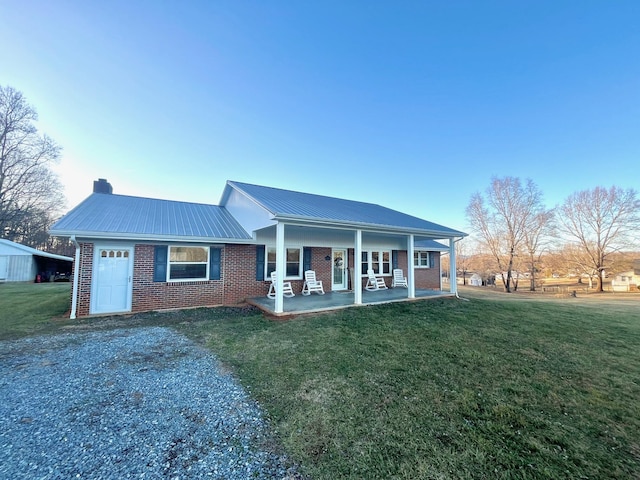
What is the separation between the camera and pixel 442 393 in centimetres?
333

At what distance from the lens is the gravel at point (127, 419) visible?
2.13 meters

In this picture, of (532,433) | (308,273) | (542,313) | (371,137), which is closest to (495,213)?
(371,137)

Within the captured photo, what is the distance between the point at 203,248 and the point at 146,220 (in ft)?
6.83

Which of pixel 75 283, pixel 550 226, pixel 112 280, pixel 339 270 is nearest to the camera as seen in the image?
pixel 75 283

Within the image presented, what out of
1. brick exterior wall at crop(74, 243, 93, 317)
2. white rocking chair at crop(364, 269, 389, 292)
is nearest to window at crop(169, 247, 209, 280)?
brick exterior wall at crop(74, 243, 93, 317)

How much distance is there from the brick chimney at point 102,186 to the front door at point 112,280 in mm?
5967

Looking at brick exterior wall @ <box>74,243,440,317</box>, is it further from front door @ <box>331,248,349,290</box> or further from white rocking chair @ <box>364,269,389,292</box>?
white rocking chair @ <box>364,269,389,292</box>

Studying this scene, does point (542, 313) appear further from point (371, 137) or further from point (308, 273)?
point (371, 137)

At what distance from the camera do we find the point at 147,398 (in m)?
3.23

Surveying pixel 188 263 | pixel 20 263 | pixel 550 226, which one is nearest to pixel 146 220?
pixel 188 263

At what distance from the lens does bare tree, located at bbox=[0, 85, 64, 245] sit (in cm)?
1816

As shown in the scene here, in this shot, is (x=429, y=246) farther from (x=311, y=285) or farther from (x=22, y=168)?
(x=22, y=168)

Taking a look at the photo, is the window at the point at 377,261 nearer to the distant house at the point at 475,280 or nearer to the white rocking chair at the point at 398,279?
the white rocking chair at the point at 398,279

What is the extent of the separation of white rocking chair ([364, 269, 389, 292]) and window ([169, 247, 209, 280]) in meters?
7.20
